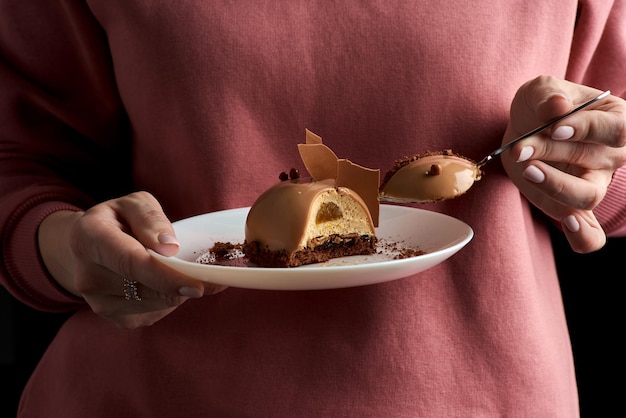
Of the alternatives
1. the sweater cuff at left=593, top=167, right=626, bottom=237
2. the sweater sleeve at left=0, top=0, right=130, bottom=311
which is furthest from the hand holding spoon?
the sweater sleeve at left=0, top=0, right=130, bottom=311

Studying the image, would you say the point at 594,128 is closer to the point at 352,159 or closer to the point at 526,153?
the point at 526,153

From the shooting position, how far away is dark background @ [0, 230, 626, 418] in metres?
1.30

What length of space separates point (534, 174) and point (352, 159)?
0.24m

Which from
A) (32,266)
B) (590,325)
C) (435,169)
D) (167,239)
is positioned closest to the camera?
(167,239)

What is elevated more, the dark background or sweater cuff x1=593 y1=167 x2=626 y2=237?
sweater cuff x1=593 y1=167 x2=626 y2=237

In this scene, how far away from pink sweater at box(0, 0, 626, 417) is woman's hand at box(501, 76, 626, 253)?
8cm

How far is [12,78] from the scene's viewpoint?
0.93 m

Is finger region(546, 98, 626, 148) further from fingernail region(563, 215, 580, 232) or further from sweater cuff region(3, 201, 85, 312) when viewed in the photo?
sweater cuff region(3, 201, 85, 312)

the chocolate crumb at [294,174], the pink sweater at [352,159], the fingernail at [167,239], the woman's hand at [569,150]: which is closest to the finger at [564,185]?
the woman's hand at [569,150]

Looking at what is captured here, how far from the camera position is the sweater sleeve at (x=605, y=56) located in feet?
2.90

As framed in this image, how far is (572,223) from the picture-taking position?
0.74 m

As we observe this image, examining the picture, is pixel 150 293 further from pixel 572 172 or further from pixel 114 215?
pixel 572 172

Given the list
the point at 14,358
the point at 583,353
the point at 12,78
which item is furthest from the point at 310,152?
the point at 14,358

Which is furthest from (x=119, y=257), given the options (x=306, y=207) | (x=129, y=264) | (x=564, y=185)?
(x=564, y=185)
